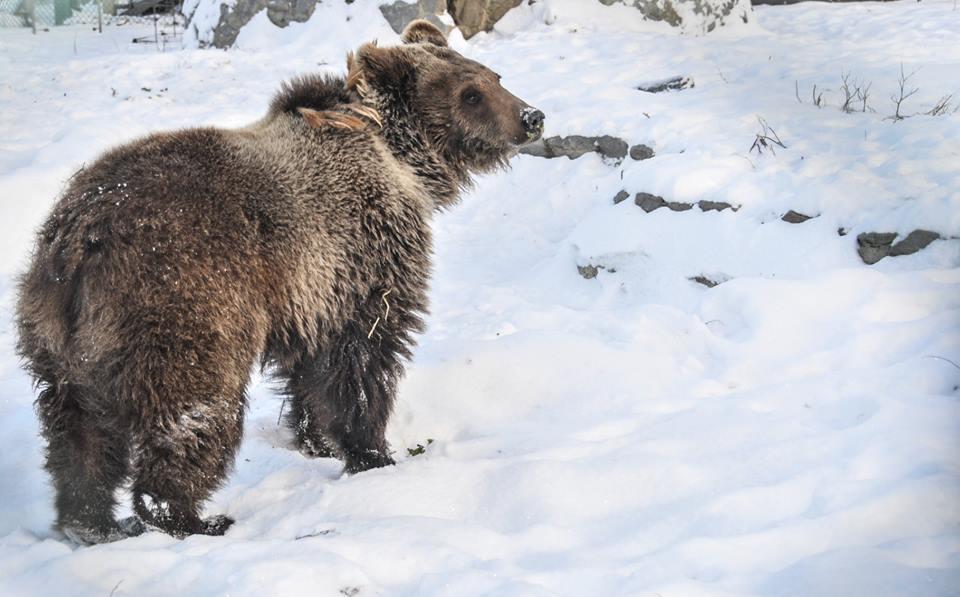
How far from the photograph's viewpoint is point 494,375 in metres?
5.38

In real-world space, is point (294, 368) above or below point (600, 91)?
below

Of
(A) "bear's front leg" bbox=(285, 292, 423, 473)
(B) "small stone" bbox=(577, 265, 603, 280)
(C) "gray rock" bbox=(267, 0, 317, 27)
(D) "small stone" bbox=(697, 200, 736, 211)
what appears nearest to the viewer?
(A) "bear's front leg" bbox=(285, 292, 423, 473)

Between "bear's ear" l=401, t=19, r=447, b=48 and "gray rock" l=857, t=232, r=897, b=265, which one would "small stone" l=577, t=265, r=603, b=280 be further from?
"bear's ear" l=401, t=19, r=447, b=48

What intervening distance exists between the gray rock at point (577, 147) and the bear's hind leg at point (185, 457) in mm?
5604

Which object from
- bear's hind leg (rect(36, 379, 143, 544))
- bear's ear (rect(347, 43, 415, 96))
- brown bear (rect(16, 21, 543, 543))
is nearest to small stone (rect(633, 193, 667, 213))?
→ brown bear (rect(16, 21, 543, 543))

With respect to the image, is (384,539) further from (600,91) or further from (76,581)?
(600,91)

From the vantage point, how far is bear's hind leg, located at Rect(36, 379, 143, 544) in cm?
379

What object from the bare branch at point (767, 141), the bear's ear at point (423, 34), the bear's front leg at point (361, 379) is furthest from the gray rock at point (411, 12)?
the bear's front leg at point (361, 379)

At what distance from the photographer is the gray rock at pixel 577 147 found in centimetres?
860

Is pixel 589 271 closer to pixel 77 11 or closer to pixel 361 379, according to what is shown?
pixel 361 379

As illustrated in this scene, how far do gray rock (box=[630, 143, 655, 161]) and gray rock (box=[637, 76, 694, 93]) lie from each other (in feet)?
5.14

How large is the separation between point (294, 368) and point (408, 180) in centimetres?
116

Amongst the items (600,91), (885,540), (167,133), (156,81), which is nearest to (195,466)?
(167,133)

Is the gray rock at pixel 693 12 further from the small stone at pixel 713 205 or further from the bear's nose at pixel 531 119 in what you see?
the bear's nose at pixel 531 119
